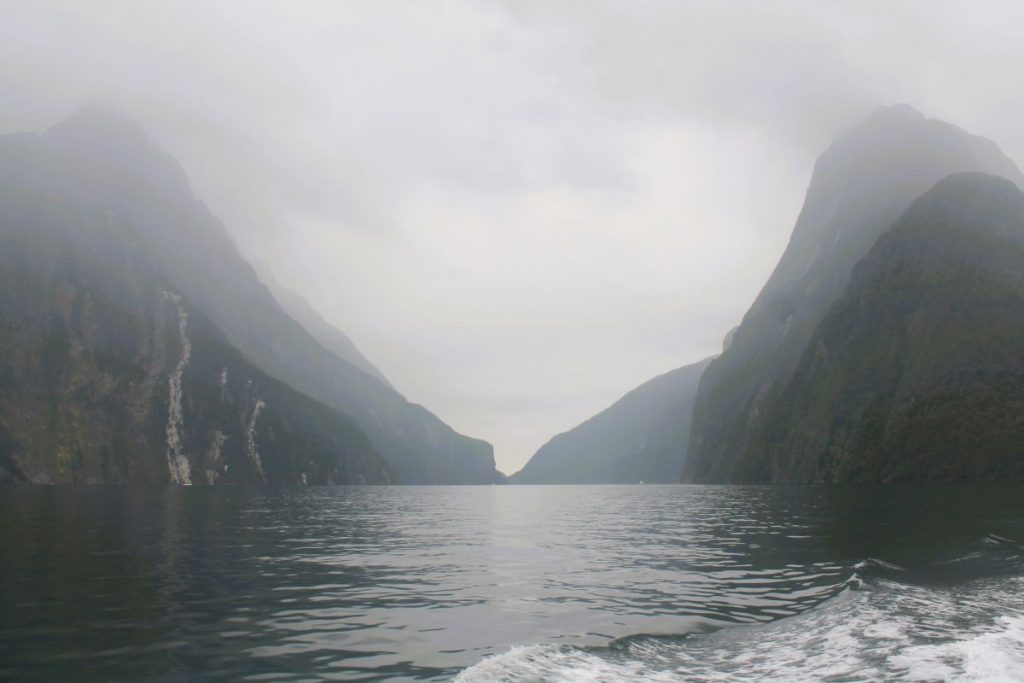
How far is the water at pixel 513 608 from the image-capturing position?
57.4 feet

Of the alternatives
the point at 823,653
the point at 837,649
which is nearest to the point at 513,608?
the point at 823,653

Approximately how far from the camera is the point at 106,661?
1769 cm

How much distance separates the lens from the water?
17.5 m

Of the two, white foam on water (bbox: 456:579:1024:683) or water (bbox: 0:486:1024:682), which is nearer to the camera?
white foam on water (bbox: 456:579:1024:683)

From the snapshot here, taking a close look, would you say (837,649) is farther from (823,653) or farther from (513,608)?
(513,608)

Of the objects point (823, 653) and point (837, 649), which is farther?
point (837, 649)

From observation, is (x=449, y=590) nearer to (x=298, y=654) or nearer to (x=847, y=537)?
(x=298, y=654)

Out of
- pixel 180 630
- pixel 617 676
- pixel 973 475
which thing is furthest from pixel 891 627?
pixel 973 475

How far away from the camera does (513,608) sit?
25.8 metres

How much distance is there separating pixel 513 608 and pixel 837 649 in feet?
36.1

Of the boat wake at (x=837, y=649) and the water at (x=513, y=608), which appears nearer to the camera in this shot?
the boat wake at (x=837, y=649)

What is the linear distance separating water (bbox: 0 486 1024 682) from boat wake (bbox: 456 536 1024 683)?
8 centimetres

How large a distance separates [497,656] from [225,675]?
6.38 meters

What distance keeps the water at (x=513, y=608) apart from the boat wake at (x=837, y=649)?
8cm
